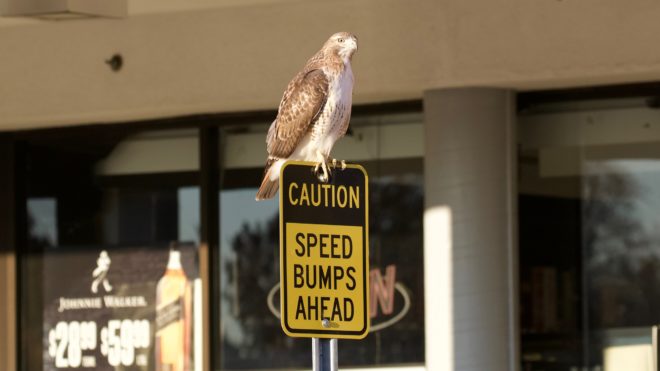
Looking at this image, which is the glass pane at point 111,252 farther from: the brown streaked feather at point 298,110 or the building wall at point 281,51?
the brown streaked feather at point 298,110

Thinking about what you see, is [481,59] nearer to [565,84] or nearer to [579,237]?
[565,84]

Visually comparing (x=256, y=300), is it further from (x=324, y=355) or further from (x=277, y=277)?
(x=324, y=355)

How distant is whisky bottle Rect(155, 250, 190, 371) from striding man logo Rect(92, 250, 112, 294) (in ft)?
1.46

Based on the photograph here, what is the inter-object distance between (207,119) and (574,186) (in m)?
2.70

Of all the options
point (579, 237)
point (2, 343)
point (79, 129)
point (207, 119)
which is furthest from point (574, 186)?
point (2, 343)

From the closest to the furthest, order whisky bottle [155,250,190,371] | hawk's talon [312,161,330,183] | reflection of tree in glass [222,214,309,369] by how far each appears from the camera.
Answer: hawk's talon [312,161,330,183]
reflection of tree in glass [222,214,309,369]
whisky bottle [155,250,190,371]

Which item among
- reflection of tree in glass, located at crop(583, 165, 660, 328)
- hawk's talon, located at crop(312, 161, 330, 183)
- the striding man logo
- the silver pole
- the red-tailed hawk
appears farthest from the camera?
the striding man logo

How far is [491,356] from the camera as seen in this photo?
9.18 m

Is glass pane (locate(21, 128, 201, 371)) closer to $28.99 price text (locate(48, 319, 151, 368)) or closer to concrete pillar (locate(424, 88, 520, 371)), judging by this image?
$28.99 price text (locate(48, 319, 151, 368))

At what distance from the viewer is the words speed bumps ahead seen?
5.13m

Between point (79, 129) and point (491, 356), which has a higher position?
point (79, 129)

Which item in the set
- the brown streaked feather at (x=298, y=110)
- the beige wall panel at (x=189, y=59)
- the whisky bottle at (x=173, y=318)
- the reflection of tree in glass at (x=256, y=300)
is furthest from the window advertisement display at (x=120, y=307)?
the brown streaked feather at (x=298, y=110)

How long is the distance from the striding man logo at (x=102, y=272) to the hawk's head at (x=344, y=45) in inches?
202

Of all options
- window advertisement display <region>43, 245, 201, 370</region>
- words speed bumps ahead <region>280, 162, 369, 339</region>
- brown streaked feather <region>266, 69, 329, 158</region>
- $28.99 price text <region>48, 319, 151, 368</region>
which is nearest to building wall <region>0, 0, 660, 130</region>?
window advertisement display <region>43, 245, 201, 370</region>
